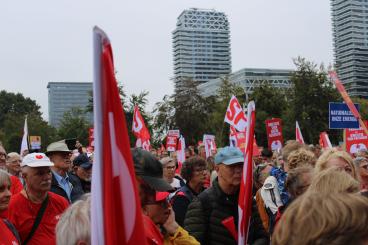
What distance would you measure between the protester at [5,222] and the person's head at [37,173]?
1.35 ft

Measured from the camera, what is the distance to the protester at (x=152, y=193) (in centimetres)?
273

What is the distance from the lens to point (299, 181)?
15.1 feet

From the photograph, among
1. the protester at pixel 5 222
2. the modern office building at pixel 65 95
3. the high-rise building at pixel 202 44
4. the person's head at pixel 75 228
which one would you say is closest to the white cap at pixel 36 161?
the protester at pixel 5 222

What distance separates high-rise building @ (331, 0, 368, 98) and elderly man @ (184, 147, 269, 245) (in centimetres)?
5820

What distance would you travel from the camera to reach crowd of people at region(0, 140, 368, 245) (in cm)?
159

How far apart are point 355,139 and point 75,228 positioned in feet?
31.7

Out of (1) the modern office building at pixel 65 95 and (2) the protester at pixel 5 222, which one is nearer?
(2) the protester at pixel 5 222

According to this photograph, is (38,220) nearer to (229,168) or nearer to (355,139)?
(229,168)

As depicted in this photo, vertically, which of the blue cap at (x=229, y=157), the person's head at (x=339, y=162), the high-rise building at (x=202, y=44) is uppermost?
the high-rise building at (x=202, y=44)

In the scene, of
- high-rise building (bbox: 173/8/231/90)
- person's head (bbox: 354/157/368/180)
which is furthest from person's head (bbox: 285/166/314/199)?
high-rise building (bbox: 173/8/231/90)

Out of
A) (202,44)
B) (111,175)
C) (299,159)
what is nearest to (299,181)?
(299,159)

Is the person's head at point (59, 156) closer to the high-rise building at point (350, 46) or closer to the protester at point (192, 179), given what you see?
the protester at point (192, 179)

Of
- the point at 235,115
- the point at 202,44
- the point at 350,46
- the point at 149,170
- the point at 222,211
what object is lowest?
the point at 222,211

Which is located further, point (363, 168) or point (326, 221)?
point (363, 168)
